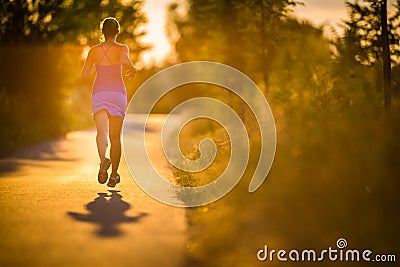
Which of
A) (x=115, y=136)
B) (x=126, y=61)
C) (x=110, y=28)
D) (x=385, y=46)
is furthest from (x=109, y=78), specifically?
(x=385, y=46)

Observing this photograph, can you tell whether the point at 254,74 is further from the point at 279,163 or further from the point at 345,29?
the point at 279,163

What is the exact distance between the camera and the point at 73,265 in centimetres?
614

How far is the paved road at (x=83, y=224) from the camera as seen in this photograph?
6.49 metres

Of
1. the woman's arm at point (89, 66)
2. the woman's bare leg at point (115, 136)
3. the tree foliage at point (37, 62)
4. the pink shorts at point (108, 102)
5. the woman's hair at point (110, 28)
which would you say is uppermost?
the tree foliage at point (37, 62)

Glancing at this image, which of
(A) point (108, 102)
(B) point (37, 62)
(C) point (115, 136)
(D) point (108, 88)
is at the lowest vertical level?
(C) point (115, 136)

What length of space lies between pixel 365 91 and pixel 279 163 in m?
4.85

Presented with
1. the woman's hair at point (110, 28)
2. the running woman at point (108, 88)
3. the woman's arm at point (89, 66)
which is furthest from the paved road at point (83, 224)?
the woman's hair at point (110, 28)

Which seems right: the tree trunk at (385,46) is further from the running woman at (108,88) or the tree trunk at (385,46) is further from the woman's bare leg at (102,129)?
the woman's bare leg at (102,129)

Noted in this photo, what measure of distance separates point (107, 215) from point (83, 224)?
2.10 feet

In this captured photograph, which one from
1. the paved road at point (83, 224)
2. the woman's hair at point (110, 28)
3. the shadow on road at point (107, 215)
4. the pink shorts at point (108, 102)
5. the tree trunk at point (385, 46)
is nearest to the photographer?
the paved road at point (83, 224)

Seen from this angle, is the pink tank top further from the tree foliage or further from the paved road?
the tree foliage

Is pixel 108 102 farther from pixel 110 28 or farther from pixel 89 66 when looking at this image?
pixel 110 28

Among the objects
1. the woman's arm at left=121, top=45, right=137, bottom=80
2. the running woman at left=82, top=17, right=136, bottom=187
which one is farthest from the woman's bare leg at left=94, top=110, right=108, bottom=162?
the woman's arm at left=121, top=45, right=137, bottom=80

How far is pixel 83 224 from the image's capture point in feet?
26.4
